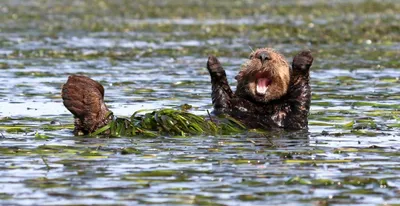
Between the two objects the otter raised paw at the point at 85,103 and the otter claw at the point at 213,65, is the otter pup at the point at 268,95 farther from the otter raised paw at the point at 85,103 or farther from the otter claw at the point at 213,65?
the otter raised paw at the point at 85,103

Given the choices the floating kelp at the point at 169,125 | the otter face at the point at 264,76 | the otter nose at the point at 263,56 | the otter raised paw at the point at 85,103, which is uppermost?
the otter nose at the point at 263,56

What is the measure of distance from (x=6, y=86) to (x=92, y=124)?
484cm

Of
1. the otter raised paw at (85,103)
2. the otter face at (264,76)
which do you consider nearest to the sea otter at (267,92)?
the otter face at (264,76)

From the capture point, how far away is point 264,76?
889cm

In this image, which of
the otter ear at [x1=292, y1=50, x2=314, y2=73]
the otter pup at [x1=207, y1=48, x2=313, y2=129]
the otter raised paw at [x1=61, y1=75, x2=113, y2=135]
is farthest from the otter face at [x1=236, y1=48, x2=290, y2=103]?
the otter raised paw at [x1=61, y1=75, x2=113, y2=135]

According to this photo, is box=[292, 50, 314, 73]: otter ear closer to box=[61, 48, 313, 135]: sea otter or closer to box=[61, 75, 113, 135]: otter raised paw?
box=[61, 48, 313, 135]: sea otter

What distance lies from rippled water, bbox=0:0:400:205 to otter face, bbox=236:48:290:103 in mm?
417

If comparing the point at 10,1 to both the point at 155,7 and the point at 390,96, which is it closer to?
the point at 155,7

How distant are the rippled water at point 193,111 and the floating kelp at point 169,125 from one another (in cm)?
19

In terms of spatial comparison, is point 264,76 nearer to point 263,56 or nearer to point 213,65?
point 263,56

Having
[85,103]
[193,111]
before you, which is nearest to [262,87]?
[85,103]

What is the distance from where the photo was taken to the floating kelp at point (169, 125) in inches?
335

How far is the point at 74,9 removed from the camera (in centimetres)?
3206

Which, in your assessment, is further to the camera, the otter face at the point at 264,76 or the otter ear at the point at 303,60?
the otter ear at the point at 303,60
